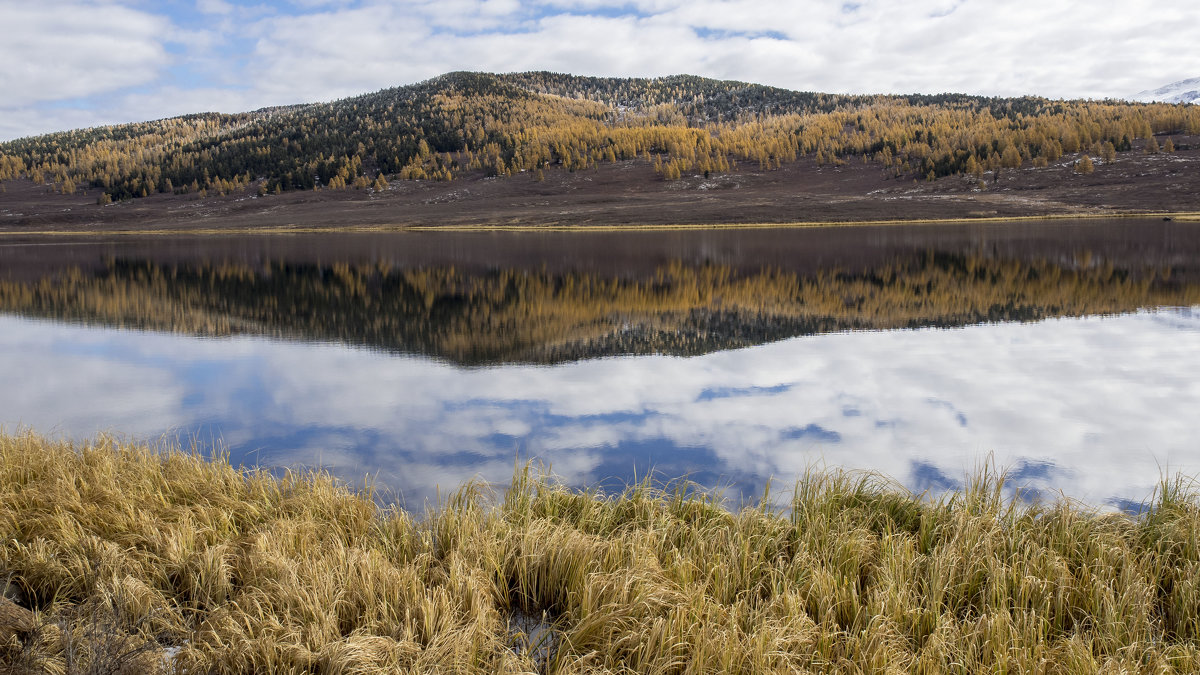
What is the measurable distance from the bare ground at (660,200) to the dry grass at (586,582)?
72814 millimetres

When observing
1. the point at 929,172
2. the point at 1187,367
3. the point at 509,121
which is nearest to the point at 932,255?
the point at 1187,367

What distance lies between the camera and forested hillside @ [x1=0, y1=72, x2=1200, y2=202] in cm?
11006

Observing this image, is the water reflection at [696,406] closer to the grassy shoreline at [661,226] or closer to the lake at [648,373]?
the lake at [648,373]

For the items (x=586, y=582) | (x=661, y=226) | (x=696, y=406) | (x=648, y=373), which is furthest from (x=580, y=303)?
(x=661, y=226)

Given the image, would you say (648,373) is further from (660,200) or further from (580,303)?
(660,200)

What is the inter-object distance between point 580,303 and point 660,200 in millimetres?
79069

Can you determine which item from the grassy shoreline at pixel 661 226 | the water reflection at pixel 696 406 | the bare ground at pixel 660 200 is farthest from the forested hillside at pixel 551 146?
the water reflection at pixel 696 406

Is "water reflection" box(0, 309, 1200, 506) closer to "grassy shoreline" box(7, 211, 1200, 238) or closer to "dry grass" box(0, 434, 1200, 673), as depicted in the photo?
"dry grass" box(0, 434, 1200, 673)

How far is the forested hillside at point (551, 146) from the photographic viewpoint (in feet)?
361

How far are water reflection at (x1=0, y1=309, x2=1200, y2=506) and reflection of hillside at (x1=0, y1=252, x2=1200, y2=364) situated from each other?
5.62ft

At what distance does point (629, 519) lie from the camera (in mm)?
6004

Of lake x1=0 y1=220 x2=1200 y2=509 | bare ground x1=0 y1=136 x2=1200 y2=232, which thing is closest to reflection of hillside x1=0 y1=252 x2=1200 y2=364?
lake x1=0 y1=220 x2=1200 y2=509

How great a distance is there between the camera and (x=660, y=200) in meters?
98.6

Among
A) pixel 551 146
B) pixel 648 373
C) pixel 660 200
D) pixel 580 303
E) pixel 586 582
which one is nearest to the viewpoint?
pixel 586 582
